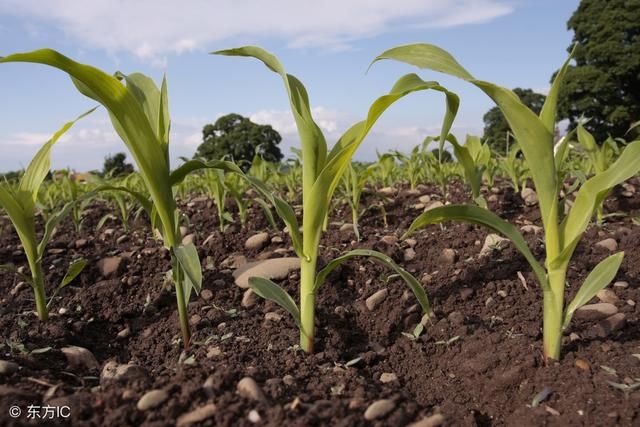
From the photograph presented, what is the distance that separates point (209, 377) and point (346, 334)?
2.86 ft

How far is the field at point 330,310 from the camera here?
1.64m

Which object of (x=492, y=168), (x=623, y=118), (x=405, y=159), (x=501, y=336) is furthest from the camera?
(x=623, y=118)

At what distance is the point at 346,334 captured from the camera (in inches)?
92.7

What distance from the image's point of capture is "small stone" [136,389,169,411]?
149cm

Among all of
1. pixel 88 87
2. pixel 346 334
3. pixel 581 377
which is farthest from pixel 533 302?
pixel 88 87

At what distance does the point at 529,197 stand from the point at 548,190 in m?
2.66

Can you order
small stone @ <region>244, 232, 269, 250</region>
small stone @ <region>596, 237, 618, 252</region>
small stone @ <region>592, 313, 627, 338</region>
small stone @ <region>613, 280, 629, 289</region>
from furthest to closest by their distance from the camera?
small stone @ <region>244, 232, 269, 250</region> → small stone @ <region>596, 237, 618, 252</region> → small stone @ <region>613, 280, 629, 289</region> → small stone @ <region>592, 313, 627, 338</region>

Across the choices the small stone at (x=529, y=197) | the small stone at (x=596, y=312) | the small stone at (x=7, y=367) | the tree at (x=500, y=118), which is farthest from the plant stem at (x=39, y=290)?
the tree at (x=500, y=118)

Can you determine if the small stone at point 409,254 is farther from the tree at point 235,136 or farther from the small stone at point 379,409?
the tree at point 235,136

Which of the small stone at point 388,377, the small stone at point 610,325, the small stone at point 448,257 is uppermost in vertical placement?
the small stone at point 448,257

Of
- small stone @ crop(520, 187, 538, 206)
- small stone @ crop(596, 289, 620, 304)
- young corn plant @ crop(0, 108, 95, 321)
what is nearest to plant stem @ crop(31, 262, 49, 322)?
young corn plant @ crop(0, 108, 95, 321)

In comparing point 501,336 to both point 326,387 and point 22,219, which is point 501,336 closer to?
point 326,387

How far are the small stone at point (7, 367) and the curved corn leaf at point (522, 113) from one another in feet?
5.40

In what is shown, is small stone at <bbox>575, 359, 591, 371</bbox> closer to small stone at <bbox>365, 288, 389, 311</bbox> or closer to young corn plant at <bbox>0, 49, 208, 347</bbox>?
small stone at <bbox>365, 288, 389, 311</bbox>
